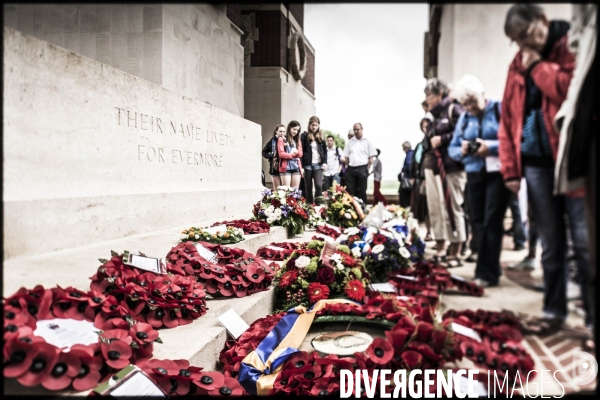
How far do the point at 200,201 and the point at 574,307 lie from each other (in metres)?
4.19

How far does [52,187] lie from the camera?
257cm

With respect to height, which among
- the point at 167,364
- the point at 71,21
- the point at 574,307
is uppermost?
the point at 71,21

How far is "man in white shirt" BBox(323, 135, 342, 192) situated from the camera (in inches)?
88.5

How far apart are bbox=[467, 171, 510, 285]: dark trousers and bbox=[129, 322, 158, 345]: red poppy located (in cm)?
122

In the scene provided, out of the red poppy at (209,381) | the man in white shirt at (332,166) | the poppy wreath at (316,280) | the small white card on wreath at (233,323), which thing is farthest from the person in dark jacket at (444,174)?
the poppy wreath at (316,280)

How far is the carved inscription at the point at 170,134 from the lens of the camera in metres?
3.50

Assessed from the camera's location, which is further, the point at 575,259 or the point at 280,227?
the point at 280,227

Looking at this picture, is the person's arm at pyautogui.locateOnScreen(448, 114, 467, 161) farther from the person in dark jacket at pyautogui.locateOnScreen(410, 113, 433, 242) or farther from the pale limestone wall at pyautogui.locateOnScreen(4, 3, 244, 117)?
the pale limestone wall at pyautogui.locateOnScreen(4, 3, 244, 117)

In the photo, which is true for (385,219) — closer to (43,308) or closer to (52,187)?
(43,308)

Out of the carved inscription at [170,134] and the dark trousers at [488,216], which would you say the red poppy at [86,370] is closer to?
the dark trousers at [488,216]

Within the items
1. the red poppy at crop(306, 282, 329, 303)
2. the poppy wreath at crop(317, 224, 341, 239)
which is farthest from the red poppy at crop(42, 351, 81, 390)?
the poppy wreath at crop(317, 224, 341, 239)

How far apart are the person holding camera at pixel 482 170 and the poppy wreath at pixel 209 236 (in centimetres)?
258

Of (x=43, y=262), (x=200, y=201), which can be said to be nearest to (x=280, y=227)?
(x=200, y=201)

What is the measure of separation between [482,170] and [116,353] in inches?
50.4
